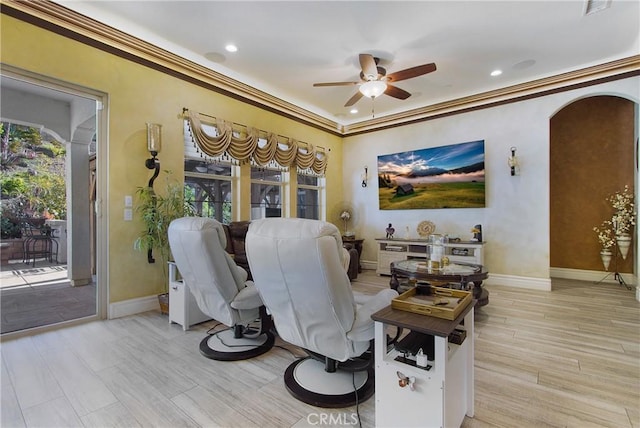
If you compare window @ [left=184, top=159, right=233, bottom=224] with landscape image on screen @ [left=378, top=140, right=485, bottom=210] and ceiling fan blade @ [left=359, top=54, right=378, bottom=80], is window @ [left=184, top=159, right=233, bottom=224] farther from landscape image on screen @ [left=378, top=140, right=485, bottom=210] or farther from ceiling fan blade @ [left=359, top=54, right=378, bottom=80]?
→ landscape image on screen @ [left=378, top=140, right=485, bottom=210]

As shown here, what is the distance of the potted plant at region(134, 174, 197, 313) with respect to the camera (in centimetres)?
332

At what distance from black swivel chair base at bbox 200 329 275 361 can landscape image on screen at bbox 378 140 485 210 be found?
3.97 m

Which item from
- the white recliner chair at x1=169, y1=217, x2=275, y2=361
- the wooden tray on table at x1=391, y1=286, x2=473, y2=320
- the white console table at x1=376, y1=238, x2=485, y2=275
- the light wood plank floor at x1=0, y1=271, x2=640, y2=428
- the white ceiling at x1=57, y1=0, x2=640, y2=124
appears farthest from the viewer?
the white console table at x1=376, y1=238, x2=485, y2=275

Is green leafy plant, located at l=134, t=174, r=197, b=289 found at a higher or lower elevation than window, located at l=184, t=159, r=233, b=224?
lower

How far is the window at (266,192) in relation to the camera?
197 inches

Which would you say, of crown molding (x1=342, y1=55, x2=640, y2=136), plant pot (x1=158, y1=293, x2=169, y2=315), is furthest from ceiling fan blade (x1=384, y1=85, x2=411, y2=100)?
plant pot (x1=158, y1=293, x2=169, y2=315)

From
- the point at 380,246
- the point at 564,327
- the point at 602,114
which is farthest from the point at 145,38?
the point at 602,114

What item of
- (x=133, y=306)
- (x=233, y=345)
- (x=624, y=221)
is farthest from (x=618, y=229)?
(x=133, y=306)

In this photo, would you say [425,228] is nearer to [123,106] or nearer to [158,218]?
[158,218]

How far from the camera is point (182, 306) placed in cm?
292

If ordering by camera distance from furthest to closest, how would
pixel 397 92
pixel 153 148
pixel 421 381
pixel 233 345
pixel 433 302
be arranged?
pixel 397 92 → pixel 153 148 → pixel 233 345 → pixel 433 302 → pixel 421 381

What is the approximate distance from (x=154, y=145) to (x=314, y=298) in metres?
2.93

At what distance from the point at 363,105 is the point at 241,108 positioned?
Answer: 7.54ft

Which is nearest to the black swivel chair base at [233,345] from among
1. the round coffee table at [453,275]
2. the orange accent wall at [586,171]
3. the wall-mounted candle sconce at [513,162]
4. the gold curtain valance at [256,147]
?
the round coffee table at [453,275]
